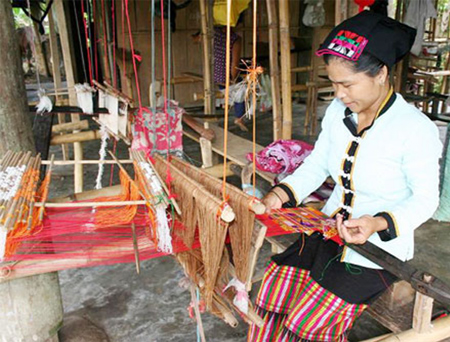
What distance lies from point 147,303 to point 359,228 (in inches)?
79.9

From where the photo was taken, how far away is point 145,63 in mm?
7852

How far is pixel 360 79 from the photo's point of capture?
155cm

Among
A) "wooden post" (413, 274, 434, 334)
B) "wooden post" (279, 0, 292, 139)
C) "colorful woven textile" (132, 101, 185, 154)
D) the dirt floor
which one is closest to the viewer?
"wooden post" (413, 274, 434, 334)

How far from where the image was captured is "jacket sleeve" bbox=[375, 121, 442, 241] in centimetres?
156

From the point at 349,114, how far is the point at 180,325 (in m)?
1.88

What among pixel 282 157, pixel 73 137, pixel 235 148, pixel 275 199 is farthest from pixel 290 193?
pixel 73 137

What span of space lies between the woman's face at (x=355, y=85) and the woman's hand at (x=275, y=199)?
0.54m

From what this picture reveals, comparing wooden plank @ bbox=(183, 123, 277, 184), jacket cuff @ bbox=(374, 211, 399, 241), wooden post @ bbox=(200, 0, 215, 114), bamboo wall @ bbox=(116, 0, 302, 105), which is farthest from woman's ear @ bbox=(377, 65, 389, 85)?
bamboo wall @ bbox=(116, 0, 302, 105)

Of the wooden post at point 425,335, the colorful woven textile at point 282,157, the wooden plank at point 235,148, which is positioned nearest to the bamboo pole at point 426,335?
the wooden post at point 425,335

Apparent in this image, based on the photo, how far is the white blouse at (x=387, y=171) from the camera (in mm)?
1563

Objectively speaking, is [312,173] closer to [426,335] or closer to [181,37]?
[426,335]

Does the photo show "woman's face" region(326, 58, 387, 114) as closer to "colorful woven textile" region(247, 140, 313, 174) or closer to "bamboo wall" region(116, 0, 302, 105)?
"colorful woven textile" region(247, 140, 313, 174)

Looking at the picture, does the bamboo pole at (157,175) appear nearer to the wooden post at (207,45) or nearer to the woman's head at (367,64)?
the woman's head at (367,64)

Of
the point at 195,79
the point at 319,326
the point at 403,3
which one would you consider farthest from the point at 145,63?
the point at 319,326
